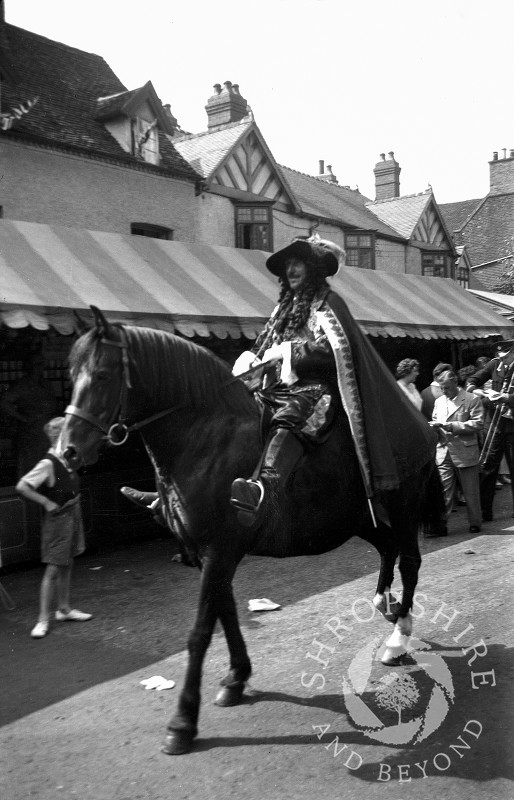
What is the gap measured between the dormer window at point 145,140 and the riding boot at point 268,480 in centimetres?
1234

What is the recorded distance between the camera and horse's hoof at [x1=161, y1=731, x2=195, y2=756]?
3572 mm

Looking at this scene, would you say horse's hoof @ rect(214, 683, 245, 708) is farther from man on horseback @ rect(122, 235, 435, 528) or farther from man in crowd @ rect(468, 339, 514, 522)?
man in crowd @ rect(468, 339, 514, 522)

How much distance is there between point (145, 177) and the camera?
48.8 ft

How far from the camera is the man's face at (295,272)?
431 cm

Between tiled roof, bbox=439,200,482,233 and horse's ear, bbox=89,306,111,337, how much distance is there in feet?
129

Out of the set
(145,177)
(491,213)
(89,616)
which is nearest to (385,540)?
(89,616)

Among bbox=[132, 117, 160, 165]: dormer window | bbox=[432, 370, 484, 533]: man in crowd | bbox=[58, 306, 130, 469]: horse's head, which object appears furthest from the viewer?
bbox=[132, 117, 160, 165]: dormer window

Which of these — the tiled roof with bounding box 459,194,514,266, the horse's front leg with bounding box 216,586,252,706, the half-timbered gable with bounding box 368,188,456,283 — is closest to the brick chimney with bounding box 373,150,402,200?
the half-timbered gable with bounding box 368,188,456,283

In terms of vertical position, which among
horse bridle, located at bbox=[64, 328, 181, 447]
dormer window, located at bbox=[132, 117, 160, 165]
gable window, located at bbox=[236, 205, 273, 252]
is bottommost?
horse bridle, located at bbox=[64, 328, 181, 447]

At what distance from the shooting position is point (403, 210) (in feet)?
88.2

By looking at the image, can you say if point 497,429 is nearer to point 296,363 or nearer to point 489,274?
point 296,363

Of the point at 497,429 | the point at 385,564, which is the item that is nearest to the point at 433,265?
the point at 497,429

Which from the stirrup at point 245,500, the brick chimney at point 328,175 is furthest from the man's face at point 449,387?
the brick chimney at point 328,175

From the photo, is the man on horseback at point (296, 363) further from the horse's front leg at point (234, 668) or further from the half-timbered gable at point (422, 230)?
the half-timbered gable at point (422, 230)
